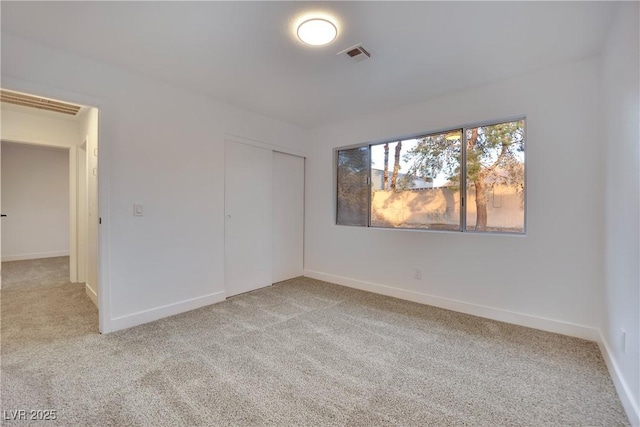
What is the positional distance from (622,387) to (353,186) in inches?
125

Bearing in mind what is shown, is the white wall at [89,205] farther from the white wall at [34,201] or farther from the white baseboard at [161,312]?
the white wall at [34,201]

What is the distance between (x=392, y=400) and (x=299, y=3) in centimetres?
255

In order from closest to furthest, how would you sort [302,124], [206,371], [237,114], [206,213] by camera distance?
[206,371]
[206,213]
[237,114]
[302,124]

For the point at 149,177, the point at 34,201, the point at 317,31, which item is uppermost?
the point at 317,31

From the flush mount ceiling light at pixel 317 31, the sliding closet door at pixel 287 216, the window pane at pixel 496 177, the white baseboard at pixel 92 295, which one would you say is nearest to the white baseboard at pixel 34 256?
the white baseboard at pixel 92 295

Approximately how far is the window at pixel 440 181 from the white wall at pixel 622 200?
2.33 ft

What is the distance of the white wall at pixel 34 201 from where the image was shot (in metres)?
5.47

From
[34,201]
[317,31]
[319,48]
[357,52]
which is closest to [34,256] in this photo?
[34,201]

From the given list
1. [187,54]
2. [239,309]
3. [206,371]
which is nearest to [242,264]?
[239,309]

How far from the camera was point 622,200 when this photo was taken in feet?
5.80

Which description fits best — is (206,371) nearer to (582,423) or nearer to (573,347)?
(582,423)

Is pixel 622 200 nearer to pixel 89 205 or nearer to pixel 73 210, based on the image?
pixel 89 205

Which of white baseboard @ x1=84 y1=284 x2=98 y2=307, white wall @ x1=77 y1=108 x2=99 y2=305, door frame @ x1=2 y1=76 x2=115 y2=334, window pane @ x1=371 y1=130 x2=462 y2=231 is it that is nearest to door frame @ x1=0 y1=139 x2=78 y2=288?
white wall @ x1=77 y1=108 x2=99 y2=305

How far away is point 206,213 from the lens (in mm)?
3209
